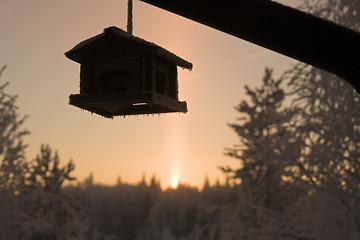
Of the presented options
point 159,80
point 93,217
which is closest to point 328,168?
point 159,80

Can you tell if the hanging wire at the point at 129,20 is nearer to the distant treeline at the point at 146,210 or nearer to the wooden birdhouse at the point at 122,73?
the wooden birdhouse at the point at 122,73

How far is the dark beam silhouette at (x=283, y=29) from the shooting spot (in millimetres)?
2195

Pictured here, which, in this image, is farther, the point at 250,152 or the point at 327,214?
the point at 250,152

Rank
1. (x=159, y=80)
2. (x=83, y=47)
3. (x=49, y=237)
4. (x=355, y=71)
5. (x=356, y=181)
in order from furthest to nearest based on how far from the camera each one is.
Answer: (x=49, y=237) → (x=356, y=181) → (x=159, y=80) → (x=83, y=47) → (x=355, y=71)

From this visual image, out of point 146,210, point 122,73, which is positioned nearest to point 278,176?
point 122,73

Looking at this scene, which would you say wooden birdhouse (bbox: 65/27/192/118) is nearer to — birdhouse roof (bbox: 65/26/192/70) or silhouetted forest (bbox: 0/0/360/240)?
birdhouse roof (bbox: 65/26/192/70)

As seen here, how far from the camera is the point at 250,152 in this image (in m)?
10.7

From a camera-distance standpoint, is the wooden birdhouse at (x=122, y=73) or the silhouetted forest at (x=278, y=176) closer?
the wooden birdhouse at (x=122, y=73)

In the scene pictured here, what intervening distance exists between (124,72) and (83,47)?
1.11 ft

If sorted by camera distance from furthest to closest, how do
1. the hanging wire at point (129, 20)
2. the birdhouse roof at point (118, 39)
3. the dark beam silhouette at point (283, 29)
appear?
the birdhouse roof at point (118, 39)
the hanging wire at point (129, 20)
the dark beam silhouette at point (283, 29)

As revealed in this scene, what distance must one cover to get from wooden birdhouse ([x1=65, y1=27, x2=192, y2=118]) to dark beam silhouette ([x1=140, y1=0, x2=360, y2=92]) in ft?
3.57

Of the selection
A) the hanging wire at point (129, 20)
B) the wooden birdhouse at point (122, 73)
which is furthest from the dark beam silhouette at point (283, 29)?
the wooden birdhouse at point (122, 73)

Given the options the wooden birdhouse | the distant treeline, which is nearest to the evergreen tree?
the wooden birdhouse

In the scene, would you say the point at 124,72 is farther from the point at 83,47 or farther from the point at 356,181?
the point at 356,181
